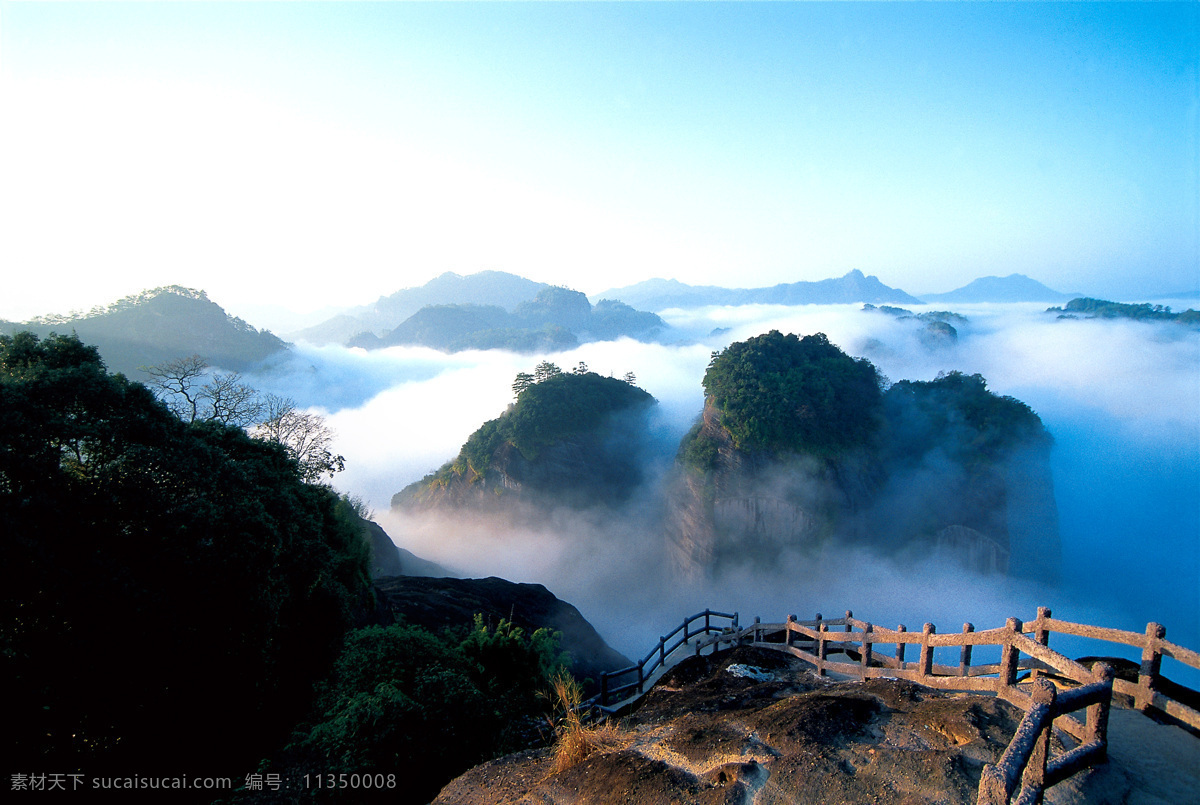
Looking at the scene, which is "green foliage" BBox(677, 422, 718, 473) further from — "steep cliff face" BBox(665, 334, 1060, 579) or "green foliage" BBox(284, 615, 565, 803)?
"green foliage" BBox(284, 615, 565, 803)

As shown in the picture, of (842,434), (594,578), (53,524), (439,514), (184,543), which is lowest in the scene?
(594,578)

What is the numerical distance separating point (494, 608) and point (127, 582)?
1658cm

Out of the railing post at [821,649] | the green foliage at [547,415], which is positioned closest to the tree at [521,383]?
the green foliage at [547,415]

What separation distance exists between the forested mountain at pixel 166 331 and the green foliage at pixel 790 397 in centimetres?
8351

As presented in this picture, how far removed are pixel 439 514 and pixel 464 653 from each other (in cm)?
4311

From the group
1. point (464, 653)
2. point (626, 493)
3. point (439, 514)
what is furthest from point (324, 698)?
point (439, 514)

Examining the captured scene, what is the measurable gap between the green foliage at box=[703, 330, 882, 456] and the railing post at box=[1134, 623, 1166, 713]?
108 ft

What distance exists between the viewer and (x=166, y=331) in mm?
92250

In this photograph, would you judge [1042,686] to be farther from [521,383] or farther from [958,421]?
[521,383]

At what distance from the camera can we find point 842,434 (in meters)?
38.6

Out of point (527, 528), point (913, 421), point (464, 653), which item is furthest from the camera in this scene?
point (527, 528)

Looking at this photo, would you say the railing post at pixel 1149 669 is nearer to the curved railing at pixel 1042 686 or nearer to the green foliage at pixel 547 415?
the curved railing at pixel 1042 686

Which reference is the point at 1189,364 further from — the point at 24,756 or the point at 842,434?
the point at 24,756

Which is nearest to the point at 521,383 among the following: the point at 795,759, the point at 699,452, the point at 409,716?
the point at 699,452
